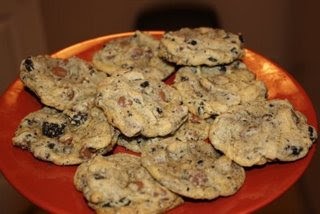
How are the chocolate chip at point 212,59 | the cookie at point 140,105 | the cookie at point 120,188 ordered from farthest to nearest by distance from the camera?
the chocolate chip at point 212,59 < the cookie at point 140,105 < the cookie at point 120,188

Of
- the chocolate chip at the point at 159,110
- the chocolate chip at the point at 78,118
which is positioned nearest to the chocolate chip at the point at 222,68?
the chocolate chip at the point at 159,110

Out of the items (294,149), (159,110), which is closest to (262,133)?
(294,149)

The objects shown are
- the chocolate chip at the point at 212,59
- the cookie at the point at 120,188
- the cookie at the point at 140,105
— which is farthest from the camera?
the chocolate chip at the point at 212,59

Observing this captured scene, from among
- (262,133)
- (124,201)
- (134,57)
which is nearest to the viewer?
(124,201)

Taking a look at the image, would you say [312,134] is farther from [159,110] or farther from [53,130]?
[53,130]

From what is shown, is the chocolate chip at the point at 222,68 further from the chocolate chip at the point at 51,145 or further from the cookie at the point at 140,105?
the chocolate chip at the point at 51,145

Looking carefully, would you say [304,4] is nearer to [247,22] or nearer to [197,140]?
[247,22]

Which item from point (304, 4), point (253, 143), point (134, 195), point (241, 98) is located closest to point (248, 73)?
point (241, 98)
